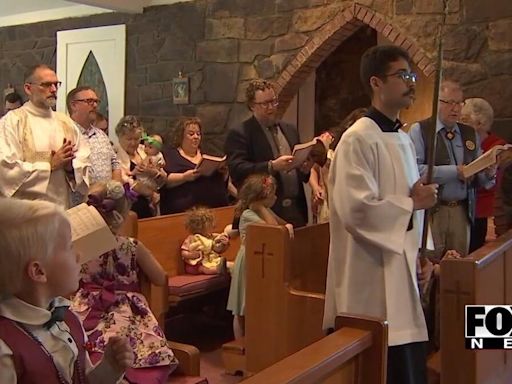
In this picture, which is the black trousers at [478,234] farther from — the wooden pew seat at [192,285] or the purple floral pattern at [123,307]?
the purple floral pattern at [123,307]

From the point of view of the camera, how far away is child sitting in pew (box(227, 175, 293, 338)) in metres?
3.72

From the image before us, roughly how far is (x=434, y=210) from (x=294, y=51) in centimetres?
263

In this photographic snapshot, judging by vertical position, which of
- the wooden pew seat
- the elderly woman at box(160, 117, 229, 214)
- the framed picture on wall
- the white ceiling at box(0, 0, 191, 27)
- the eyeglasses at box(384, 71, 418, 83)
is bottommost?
the wooden pew seat

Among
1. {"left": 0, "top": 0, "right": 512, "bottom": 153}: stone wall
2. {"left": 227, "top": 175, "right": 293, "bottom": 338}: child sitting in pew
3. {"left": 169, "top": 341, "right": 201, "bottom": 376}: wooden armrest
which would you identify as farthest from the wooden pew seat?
{"left": 0, "top": 0, "right": 512, "bottom": 153}: stone wall

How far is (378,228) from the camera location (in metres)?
2.40

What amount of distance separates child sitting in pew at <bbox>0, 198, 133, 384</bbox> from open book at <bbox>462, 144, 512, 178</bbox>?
236 cm

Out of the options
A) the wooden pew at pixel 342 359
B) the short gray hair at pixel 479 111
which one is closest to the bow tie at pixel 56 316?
the wooden pew at pixel 342 359

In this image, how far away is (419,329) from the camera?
2473 mm

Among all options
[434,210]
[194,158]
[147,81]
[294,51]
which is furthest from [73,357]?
[147,81]

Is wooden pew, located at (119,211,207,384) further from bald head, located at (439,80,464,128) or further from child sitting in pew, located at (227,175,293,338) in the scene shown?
bald head, located at (439,80,464,128)

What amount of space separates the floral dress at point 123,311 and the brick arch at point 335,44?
3.21 m

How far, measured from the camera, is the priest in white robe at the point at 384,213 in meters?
2.40

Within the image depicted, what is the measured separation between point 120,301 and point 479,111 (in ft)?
8.87

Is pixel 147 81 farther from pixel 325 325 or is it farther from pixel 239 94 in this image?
pixel 325 325
